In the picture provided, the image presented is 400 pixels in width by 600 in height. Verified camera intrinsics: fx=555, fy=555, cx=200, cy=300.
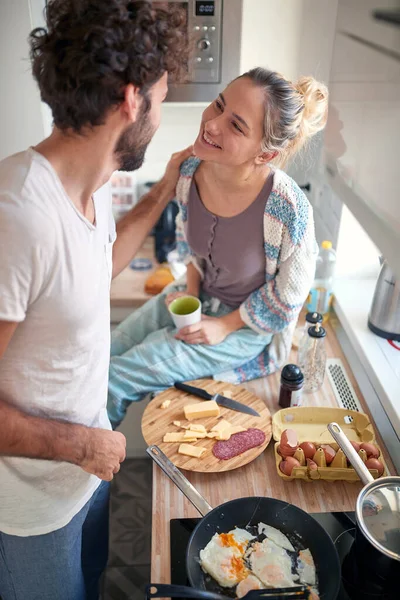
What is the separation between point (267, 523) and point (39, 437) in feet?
1.36

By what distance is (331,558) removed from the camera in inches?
35.0

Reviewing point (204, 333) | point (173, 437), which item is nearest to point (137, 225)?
point (204, 333)

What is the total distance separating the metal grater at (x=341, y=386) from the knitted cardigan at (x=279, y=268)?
13 centimetres

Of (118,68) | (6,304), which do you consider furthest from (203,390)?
(118,68)

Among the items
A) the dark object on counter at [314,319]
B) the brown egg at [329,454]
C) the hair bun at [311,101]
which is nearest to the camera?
the brown egg at [329,454]

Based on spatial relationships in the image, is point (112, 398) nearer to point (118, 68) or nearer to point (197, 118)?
point (118, 68)

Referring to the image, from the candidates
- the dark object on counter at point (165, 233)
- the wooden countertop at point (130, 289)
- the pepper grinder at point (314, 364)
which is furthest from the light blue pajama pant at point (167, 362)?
the dark object on counter at point (165, 233)

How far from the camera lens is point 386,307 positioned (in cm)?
143

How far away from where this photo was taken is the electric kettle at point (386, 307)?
1396 mm

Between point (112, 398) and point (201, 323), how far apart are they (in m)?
0.28

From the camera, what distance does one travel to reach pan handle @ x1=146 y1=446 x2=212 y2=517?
99 cm

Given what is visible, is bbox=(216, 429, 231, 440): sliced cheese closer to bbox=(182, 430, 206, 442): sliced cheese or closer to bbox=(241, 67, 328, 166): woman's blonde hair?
bbox=(182, 430, 206, 442): sliced cheese

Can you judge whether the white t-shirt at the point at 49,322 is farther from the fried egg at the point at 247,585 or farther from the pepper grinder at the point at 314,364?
the pepper grinder at the point at 314,364

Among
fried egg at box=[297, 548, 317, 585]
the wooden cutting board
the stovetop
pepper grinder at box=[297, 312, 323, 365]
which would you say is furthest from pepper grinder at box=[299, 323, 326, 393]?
fried egg at box=[297, 548, 317, 585]
